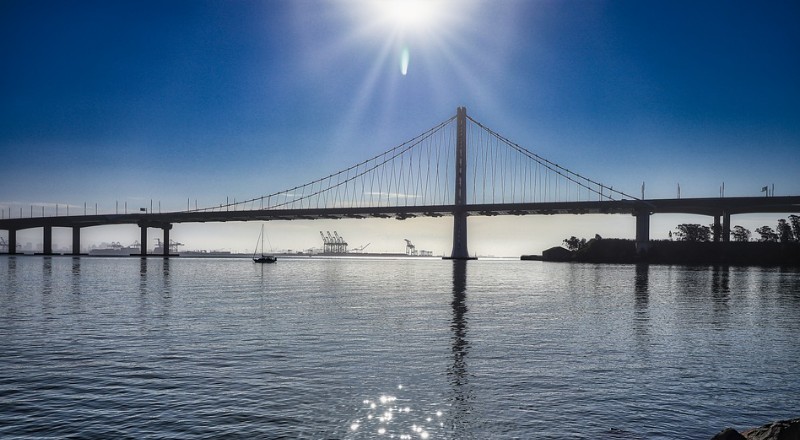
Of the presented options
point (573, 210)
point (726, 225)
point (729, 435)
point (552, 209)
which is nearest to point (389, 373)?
point (729, 435)

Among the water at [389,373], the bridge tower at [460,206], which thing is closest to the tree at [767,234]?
the bridge tower at [460,206]

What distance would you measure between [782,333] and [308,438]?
81.5 ft

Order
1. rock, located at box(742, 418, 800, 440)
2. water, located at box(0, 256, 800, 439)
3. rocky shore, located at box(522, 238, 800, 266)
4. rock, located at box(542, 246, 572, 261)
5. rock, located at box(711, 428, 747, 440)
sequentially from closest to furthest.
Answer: rock, located at box(742, 418, 800, 440), rock, located at box(711, 428, 747, 440), water, located at box(0, 256, 800, 439), rocky shore, located at box(522, 238, 800, 266), rock, located at box(542, 246, 572, 261)

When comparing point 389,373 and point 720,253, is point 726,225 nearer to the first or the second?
point 720,253

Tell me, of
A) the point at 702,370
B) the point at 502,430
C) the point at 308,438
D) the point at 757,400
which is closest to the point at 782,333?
the point at 702,370

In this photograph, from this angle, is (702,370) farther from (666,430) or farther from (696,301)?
(696,301)

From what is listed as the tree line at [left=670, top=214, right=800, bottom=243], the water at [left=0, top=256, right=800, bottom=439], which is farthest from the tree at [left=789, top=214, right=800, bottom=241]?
the water at [left=0, top=256, right=800, bottom=439]

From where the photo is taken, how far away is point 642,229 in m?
136

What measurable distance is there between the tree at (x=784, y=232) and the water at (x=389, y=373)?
512ft

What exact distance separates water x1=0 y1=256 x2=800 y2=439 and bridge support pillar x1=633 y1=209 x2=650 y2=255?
344ft

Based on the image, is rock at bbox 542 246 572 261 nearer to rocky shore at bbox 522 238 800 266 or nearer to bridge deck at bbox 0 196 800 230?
rocky shore at bbox 522 238 800 266

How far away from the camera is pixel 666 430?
41.3ft

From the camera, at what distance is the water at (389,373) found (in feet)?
41.9

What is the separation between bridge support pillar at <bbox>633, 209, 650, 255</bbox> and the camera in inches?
5305
